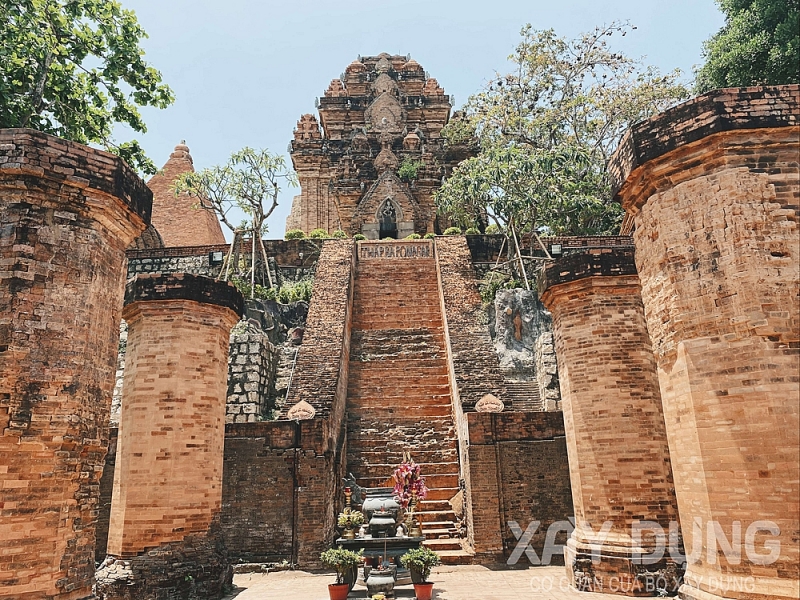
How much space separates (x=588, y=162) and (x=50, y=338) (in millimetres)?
21803

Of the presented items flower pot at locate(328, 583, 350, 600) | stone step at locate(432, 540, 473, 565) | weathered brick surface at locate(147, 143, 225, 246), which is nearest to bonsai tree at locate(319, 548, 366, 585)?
flower pot at locate(328, 583, 350, 600)

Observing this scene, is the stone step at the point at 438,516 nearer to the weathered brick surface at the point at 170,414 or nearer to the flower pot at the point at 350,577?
the flower pot at the point at 350,577

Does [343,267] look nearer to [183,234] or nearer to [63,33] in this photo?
[63,33]

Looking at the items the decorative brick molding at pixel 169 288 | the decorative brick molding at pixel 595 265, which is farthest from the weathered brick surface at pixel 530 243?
the decorative brick molding at pixel 169 288

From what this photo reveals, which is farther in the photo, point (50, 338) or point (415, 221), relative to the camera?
point (415, 221)

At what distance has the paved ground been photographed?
7.96 metres

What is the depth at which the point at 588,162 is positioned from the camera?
23.7 metres

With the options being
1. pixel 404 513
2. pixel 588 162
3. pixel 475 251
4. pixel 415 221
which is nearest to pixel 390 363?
pixel 404 513

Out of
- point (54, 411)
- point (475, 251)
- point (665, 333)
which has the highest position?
point (475, 251)

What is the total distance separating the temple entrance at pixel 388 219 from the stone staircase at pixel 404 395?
36.3 ft

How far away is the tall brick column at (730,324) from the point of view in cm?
488

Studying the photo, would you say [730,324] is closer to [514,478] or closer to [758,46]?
[514,478]

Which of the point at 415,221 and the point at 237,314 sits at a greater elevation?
the point at 415,221

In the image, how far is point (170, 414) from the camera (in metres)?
8.78
